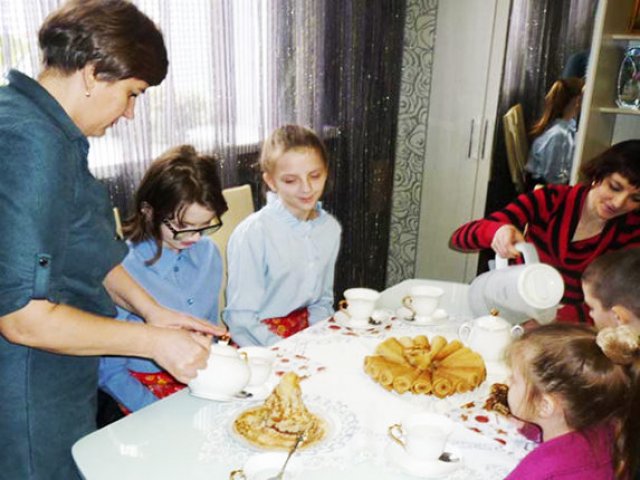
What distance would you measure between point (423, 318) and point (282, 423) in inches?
26.0

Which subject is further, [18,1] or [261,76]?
[261,76]

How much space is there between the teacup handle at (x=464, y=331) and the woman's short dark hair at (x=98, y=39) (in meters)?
0.97

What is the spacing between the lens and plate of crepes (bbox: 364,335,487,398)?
1309 mm

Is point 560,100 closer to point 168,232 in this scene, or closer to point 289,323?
point 289,323

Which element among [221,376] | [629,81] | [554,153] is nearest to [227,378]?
[221,376]

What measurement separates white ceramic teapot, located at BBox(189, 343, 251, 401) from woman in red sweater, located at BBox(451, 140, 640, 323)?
87 centimetres

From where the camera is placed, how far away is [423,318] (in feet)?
5.53

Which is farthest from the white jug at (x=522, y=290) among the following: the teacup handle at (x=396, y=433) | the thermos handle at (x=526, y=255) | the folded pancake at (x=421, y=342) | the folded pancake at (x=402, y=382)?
the teacup handle at (x=396, y=433)

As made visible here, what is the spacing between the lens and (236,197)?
2.29 m

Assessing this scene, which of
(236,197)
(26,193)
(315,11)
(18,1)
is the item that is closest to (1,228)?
(26,193)

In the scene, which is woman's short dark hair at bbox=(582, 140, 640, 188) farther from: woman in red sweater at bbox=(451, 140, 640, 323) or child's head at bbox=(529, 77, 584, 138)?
child's head at bbox=(529, 77, 584, 138)

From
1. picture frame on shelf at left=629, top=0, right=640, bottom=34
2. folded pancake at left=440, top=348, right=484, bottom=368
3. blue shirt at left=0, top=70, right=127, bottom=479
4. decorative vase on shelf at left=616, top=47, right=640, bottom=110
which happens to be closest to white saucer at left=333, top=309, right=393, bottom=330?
folded pancake at left=440, top=348, right=484, bottom=368

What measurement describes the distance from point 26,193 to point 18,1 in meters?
1.08

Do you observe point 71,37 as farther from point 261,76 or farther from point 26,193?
point 261,76
